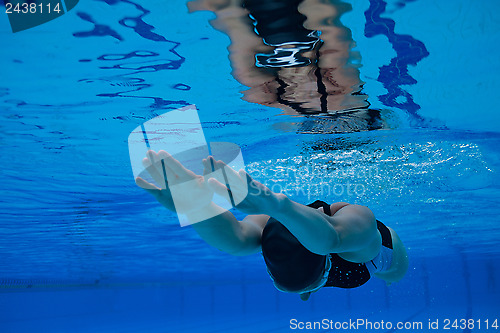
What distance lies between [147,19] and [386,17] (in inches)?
151

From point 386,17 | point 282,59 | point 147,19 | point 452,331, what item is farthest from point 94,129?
point 452,331

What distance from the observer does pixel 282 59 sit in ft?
23.2

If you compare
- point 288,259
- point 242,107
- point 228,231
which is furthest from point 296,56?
point 288,259

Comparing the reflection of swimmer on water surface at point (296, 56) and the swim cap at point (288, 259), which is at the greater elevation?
the reflection of swimmer on water surface at point (296, 56)

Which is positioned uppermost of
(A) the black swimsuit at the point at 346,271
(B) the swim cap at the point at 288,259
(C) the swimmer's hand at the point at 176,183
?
(C) the swimmer's hand at the point at 176,183

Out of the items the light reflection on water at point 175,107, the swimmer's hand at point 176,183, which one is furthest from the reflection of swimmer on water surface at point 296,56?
the swimmer's hand at point 176,183

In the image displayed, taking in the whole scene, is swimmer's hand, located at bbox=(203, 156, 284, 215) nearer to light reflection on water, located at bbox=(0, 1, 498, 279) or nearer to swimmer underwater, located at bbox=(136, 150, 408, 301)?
swimmer underwater, located at bbox=(136, 150, 408, 301)

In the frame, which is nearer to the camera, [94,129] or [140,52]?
[140,52]

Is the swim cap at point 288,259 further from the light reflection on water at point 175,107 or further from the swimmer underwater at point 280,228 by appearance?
the light reflection on water at point 175,107

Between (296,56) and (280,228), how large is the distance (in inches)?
133

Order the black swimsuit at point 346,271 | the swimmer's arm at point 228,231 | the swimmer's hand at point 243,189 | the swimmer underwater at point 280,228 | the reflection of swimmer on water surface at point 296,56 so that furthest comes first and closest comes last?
the black swimsuit at point 346,271
the reflection of swimmer on water surface at point 296,56
the swimmer's arm at point 228,231
the swimmer underwater at point 280,228
the swimmer's hand at point 243,189

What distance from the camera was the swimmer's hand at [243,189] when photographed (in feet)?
12.5

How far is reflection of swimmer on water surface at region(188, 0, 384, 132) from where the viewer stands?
5.83 metres

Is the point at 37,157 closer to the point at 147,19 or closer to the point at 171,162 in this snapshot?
the point at 147,19
